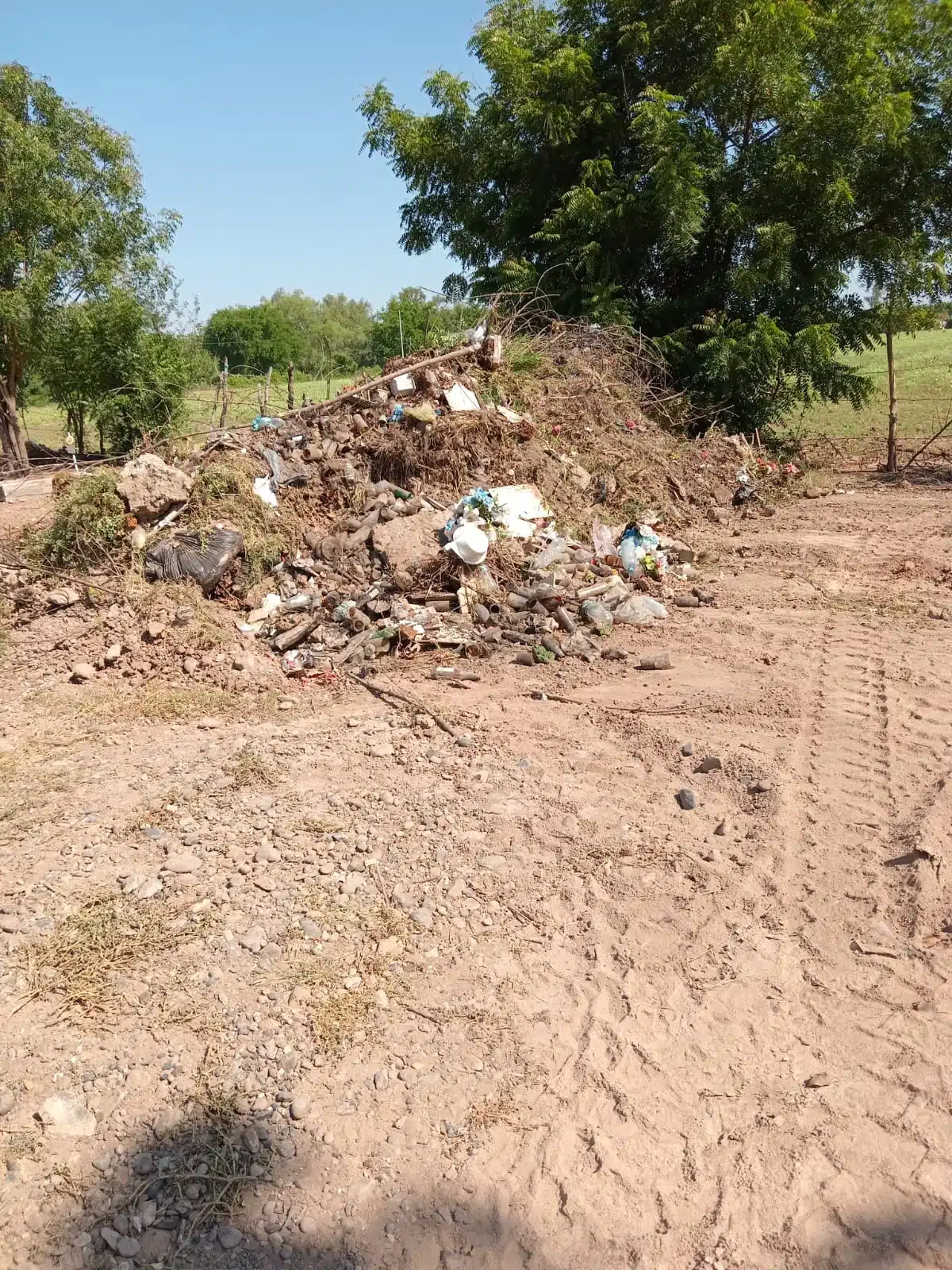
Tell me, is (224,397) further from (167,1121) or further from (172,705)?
(167,1121)

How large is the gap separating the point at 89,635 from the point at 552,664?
297 centimetres

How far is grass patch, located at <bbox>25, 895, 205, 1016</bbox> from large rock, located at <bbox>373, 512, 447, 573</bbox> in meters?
3.34

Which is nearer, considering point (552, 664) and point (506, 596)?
point (552, 664)

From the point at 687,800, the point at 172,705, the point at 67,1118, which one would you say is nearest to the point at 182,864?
the point at 67,1118

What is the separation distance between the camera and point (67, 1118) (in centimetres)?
237

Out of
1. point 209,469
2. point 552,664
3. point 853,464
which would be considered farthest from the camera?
point 853,464

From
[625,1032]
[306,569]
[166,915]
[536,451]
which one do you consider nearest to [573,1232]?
[625,1032]

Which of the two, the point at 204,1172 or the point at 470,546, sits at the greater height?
the point at 470,546

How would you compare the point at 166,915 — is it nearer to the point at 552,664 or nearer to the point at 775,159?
the point at 552,664

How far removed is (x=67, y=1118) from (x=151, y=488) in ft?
15.7

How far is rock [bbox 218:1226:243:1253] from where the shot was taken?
80.2 inches

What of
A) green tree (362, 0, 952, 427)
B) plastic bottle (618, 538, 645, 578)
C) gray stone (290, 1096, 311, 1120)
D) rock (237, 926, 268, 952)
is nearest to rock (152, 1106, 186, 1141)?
gray stone (290, 1096, 311, 1120)

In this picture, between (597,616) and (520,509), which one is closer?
(597,616)

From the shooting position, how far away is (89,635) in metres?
5.68
